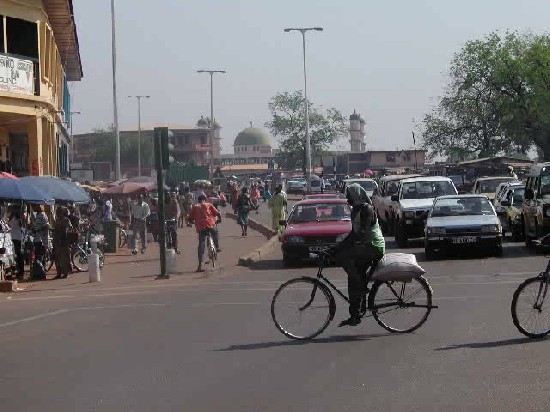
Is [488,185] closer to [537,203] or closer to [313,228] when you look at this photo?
[537,203]

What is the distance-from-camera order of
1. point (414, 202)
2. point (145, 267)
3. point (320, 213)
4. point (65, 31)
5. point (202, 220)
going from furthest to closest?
point (65, 31), point (414, 202), point (145, 267), point (320, 213), point (202, 220)

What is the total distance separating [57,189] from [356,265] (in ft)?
41.9

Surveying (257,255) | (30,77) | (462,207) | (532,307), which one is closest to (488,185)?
(462,207)

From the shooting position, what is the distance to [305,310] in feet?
37.9

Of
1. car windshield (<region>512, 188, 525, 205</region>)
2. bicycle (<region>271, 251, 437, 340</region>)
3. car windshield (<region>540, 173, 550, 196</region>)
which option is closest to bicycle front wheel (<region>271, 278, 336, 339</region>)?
bicycle (<region>271, 251, 437, 340</region>)

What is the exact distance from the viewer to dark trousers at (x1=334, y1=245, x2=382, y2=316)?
1136 cm

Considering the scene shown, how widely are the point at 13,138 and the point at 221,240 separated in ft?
26.3

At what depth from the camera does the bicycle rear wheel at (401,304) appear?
1148 cm

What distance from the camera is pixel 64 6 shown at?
103ft

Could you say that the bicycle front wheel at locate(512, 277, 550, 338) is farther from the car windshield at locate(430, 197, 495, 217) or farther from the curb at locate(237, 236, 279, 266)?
the curb at locate(237, 236, 279, 266)

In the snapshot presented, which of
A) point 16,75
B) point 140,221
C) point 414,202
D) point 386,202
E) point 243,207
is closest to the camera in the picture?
point 16,75

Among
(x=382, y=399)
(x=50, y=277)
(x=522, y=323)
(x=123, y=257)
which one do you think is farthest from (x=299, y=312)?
(x=123, y=257)

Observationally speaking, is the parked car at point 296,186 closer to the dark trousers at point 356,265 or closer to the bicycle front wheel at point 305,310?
the bicycle front wheel at point 305,310

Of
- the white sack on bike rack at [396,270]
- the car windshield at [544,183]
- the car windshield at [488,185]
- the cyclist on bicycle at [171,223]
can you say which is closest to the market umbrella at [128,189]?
the cyclist on bicycle at [171,223]
